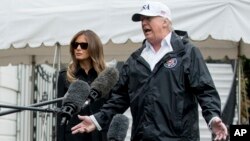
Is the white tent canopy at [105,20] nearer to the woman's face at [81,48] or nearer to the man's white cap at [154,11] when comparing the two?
the woman's face at [81,48]

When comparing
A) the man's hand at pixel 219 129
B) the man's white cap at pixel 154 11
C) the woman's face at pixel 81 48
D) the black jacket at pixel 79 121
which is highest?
the man's white cap at pixel 154 11

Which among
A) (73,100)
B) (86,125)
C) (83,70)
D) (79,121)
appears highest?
(73,100)

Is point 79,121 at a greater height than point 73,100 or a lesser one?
lesser

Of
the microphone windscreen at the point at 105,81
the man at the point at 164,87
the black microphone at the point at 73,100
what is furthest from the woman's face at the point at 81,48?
the black microphone at the point at 73,100

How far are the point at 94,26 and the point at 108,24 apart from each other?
0.55ft

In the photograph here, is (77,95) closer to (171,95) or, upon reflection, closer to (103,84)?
(103,84)

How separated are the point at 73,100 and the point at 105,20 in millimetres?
3615

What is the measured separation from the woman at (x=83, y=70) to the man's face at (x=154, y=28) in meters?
1.17

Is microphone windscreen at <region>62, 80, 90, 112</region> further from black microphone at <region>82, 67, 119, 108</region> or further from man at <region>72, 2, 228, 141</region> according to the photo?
man at <region>72, 2, 228, 141</region>

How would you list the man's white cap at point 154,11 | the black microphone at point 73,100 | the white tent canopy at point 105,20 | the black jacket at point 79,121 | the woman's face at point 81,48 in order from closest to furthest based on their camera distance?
the black microphone at point 73,100 → the man's white cap at point 154,11 → the black jacket at point 79,121 → the woman's face at point 81,48 → the white tent canopy at point 105,20

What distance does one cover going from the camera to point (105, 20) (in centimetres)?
823

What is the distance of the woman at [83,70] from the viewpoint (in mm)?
6562

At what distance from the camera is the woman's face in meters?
6.77

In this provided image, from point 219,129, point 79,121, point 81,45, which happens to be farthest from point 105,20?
point 219,129
